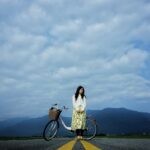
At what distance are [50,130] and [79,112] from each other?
1443mm

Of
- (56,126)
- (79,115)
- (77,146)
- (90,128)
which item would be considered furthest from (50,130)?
(77,146)

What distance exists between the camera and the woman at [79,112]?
48.2 feet

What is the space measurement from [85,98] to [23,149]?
5.78 m

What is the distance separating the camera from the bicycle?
13.9m

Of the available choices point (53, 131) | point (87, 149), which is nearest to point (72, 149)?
point (87, 149)

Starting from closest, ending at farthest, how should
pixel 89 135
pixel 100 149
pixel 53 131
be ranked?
pixel 100 149
pixel 53 131
pixel 89 135

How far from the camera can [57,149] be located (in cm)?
925

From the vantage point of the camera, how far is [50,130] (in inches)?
553

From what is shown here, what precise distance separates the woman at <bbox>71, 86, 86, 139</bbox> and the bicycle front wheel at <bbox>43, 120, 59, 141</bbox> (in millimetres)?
822

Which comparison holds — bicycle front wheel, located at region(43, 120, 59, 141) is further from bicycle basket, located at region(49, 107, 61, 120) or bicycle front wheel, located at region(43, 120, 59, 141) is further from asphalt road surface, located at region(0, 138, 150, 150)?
asphalt road surface, located at region(0, 138, 150, 150)

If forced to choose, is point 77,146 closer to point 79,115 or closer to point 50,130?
point 50,130

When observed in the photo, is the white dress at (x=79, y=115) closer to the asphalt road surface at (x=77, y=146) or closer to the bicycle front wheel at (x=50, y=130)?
the bicycle front wheel at (x=50, y=130)

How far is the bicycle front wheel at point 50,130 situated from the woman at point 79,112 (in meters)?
0.82

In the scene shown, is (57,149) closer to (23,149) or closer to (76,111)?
(23,149)
